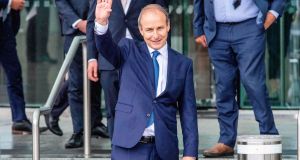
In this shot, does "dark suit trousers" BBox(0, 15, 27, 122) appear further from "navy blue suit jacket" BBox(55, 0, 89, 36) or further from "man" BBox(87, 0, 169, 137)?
"man" BBox(87, 0, 169, 137)

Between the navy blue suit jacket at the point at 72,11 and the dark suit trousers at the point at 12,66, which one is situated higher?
the navy blue suit jacket at the point at 72,11

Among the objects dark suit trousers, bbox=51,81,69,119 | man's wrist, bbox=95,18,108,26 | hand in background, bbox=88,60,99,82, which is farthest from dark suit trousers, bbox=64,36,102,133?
man's wrist, bbox=95,18,108,26

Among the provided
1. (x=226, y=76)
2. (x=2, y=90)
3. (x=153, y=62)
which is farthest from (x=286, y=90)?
(x=153, y=62)

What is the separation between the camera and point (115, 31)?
7.64 metres

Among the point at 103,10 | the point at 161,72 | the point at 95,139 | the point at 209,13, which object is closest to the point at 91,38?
the point at 209,13

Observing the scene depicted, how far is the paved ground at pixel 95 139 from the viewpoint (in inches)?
338

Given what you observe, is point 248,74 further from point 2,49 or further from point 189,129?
point 2,49

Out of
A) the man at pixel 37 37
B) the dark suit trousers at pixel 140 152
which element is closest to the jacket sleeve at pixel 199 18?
the dark suit trousers at pixel 140 152

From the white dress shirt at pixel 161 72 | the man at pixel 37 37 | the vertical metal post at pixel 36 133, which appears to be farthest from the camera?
the man at pixel 37 37

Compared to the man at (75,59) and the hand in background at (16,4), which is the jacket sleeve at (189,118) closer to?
A: the man at (75,59)

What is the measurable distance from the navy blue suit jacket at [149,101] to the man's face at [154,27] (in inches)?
4.9

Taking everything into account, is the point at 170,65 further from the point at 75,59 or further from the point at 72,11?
the point at 75,59

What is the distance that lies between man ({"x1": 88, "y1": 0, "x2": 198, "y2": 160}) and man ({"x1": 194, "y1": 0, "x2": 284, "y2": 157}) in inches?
81.6

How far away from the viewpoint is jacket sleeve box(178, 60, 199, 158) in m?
5.90
